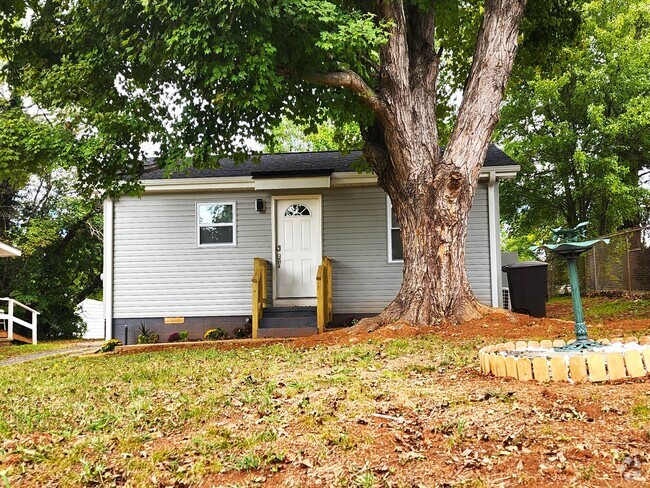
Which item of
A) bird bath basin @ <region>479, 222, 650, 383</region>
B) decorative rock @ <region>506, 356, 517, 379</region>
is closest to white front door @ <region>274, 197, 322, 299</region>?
bird bath basin @ <region>479, 222, 650, 383</region>

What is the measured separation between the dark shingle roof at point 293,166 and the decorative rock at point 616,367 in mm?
7709

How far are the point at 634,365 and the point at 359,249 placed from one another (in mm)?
7996

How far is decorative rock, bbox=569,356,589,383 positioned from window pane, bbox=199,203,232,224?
29.8 ft

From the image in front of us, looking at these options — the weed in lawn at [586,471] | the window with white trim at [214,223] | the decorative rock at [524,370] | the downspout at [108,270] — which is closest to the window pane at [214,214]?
the window with white trim at [214,223]

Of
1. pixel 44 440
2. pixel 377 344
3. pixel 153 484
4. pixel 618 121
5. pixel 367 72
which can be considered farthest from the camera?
pixel 618 121

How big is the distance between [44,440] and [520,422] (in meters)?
2.97

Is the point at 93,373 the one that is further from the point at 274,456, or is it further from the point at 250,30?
the point at 250,30

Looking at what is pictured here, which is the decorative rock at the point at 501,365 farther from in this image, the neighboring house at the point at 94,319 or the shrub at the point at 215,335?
the neighboring house at the point at 94,319

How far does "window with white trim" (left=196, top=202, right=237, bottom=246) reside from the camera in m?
12.3

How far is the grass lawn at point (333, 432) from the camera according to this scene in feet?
9.64

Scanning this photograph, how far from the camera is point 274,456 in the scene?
126 inches

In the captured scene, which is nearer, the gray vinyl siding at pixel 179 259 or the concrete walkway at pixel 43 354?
the concrete walkway at pixel 43 354

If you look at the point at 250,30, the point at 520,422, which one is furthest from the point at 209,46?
the point at 520,422

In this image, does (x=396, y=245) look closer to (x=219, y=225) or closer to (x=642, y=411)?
(x=219, y=225)
